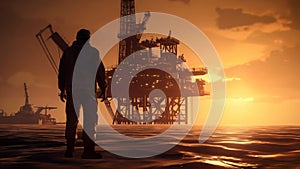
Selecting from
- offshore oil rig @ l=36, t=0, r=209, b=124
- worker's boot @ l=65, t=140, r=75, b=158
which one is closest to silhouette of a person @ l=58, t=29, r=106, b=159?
worker's boot @ l=65, t=140, r=75, b=158

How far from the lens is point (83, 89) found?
733cm

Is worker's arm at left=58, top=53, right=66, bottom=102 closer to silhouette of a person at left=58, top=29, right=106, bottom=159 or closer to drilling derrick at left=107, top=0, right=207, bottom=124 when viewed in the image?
silhouette of a person at left=58, top=29, right=106, bottom=159

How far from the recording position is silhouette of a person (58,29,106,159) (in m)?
7.28

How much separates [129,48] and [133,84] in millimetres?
6905

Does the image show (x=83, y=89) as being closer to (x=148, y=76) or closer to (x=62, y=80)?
(x=62, y=80)

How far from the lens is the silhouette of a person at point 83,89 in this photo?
728cm


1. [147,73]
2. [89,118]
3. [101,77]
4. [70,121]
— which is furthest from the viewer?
[147,73]

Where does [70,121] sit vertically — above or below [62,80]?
below

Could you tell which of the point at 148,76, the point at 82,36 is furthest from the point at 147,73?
the point at 82,36

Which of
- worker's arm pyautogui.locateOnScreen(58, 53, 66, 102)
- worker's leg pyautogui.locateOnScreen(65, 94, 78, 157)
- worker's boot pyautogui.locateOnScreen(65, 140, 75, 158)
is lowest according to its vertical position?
worker's boot pyautogui.locateOnScreen(65, 140, 75, 158)

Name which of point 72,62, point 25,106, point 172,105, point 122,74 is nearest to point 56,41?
point 122,74

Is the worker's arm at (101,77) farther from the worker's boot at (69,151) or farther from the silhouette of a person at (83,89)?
the worker's boot at (69,151)

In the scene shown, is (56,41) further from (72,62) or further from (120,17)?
(72,62)

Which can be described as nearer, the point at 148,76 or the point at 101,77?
the point at 101,77
